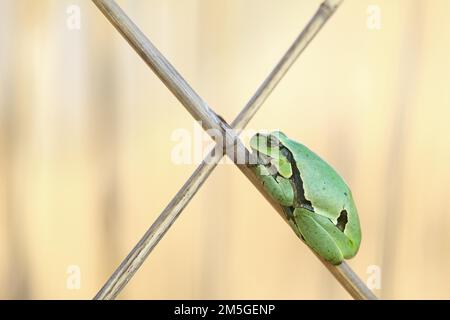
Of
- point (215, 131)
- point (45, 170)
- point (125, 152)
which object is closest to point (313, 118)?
point (125, 152)

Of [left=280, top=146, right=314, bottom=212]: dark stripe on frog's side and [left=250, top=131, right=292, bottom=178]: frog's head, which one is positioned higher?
[left=250, top=131, right=292, bottom=178]: frog's head

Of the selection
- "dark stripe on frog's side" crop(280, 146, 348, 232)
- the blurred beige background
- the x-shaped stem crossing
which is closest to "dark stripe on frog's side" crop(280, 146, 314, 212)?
"dark stripe on frog's side" crop(280, 146, 348, 232)

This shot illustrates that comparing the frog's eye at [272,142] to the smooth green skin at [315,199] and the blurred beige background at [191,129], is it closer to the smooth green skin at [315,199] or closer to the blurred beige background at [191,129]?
the smooth green skin at [315,199]

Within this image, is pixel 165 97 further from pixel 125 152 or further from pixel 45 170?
pixel 45 170

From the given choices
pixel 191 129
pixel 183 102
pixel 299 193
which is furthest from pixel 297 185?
pixel 191 129

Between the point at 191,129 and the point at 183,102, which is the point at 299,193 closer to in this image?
the point at 183,102

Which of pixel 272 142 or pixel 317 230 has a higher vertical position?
pixel 272 142

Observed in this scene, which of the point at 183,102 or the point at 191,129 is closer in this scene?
the point at 183,102

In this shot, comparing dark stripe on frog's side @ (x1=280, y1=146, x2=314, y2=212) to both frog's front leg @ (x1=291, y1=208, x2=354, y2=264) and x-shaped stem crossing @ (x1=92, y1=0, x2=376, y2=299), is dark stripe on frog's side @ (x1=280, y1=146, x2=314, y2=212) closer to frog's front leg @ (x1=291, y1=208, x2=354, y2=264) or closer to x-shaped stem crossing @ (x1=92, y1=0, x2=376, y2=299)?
Result: frog's front leg @ (x1=291, y1=208, x2=354, y2=264)

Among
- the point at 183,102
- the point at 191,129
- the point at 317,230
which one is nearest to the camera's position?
the point at 183,102
